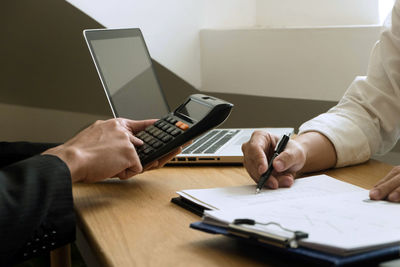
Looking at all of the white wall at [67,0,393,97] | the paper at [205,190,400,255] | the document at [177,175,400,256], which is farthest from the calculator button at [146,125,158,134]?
the white wall at [67,0,393,97]

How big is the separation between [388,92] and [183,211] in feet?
1.86

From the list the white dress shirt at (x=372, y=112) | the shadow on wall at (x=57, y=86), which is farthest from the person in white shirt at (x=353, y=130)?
the shadow on wall at (x=57, y=86)

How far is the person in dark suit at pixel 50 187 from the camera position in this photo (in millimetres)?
702

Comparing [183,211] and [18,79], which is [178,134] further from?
[18,79]

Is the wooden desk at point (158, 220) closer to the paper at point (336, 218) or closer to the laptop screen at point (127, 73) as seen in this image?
the paper at point (336, 218)

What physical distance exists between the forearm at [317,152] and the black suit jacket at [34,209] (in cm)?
43

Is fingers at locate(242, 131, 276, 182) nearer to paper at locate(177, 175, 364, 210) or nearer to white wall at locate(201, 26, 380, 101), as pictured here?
paper at locate(177, 175, 364, 210)

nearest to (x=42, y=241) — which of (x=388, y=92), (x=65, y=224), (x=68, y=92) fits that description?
(x=65, y=224)

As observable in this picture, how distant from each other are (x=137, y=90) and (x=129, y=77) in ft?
0.12

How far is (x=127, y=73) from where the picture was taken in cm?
127

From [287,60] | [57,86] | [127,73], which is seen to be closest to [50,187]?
[127,73]

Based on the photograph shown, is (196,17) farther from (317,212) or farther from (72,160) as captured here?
(317,212)

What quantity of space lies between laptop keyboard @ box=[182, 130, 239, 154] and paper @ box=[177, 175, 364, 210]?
25 centimetres

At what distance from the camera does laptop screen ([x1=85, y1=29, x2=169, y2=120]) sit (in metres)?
1.19
